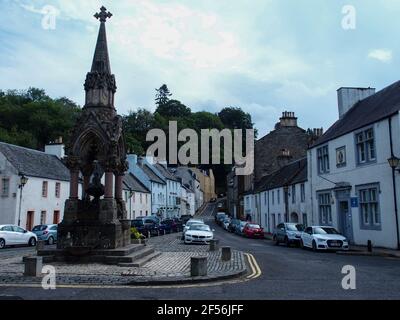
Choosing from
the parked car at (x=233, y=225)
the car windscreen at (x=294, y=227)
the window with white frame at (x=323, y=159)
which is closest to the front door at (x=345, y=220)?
the car windscreen at (x=294, y=227)

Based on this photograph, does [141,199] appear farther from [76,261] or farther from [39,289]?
[39,289]

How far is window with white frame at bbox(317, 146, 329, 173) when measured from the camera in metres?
30.9

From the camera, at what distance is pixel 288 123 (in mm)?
55562

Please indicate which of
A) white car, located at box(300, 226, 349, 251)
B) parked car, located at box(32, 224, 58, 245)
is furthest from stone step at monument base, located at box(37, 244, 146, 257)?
parked car, located at box(32, 224, 58, 245)

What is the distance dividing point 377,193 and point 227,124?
78832 mm

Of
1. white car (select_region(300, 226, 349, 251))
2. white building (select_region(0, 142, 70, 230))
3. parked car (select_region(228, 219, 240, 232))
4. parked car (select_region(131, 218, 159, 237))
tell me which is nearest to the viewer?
white car (select_region(300, 226, 349, 251))

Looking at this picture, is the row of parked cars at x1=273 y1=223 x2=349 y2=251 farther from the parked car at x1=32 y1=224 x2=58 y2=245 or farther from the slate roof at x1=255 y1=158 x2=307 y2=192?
the parked car at x1=32 y1=224 x2=58 y2=245

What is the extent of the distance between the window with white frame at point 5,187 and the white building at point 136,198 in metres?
16.9

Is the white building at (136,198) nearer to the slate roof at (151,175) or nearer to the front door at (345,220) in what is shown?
the slate roof at (151,175)

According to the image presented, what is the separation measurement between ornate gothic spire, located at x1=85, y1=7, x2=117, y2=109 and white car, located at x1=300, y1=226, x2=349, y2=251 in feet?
44.8

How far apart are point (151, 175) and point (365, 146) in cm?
4362

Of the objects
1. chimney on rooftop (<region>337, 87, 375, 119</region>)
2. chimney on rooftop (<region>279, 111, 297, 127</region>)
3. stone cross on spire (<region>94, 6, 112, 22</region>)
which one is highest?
chimney on rooftop (<region>279, 111, 297, 127</region>)

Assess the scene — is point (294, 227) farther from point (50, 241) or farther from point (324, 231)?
point (50, 241)
